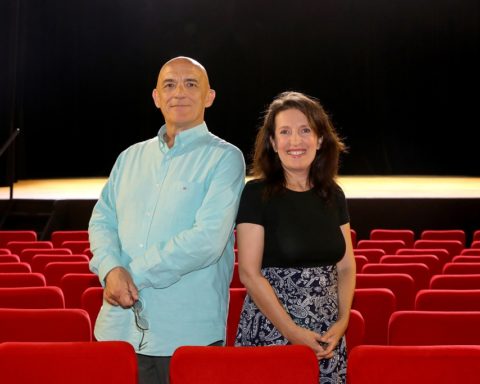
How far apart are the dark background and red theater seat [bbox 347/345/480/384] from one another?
42.8 ft

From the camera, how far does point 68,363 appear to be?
78.5 inches

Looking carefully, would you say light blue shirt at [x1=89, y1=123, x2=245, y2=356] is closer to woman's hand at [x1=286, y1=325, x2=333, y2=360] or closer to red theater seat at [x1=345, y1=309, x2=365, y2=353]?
woman's hand at [x1=286, y1=325, x2=333, y2=360]

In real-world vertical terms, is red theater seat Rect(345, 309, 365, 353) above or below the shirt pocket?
below

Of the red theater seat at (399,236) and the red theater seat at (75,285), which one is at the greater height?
the red theater seat at (75,285)

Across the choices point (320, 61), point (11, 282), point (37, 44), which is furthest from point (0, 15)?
point (11, 282)

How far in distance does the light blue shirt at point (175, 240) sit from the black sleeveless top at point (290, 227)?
0.18ft

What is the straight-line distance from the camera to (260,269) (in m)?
2.34

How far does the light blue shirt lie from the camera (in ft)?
7.45

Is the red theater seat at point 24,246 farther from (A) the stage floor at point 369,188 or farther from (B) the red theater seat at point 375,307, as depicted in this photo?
(B) the red theater seat at point 375,307

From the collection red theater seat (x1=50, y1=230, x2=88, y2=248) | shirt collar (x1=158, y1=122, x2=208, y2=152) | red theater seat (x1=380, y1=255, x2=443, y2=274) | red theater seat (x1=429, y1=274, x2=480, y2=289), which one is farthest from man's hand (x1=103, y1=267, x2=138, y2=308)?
red theater seat (x1=50, y1=230, x2=88, y2=248)

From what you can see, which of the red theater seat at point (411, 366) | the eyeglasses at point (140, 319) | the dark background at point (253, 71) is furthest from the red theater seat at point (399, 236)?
the dark background at point (253, 71)

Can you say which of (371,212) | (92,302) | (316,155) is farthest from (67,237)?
(316,155)

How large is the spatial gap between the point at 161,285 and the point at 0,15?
11308 millimetres

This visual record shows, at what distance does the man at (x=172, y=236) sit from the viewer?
2.27 meters
